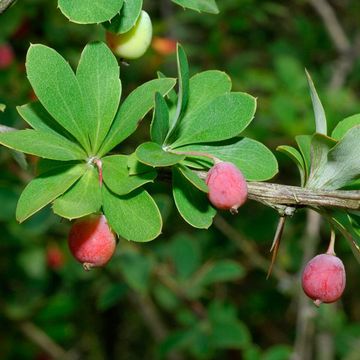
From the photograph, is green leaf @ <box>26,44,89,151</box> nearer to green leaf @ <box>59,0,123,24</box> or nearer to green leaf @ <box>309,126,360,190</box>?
green leaf @ <box>59,0,123,24</box>

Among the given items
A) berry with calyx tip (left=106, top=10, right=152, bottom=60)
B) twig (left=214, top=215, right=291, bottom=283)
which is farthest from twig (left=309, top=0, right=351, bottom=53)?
berry with calyx tip (left=106, top=10, right=152, bottom=60)

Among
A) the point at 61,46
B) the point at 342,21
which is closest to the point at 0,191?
the point at 61,46

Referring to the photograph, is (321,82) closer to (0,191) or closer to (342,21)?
(342,21)

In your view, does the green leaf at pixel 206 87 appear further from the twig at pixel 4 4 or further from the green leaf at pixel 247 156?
the twig at pixel 4 4

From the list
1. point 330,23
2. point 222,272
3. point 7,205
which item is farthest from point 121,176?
point 330,23

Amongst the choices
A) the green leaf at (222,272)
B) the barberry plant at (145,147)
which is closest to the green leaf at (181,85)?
the barberry plant at (145,147)
